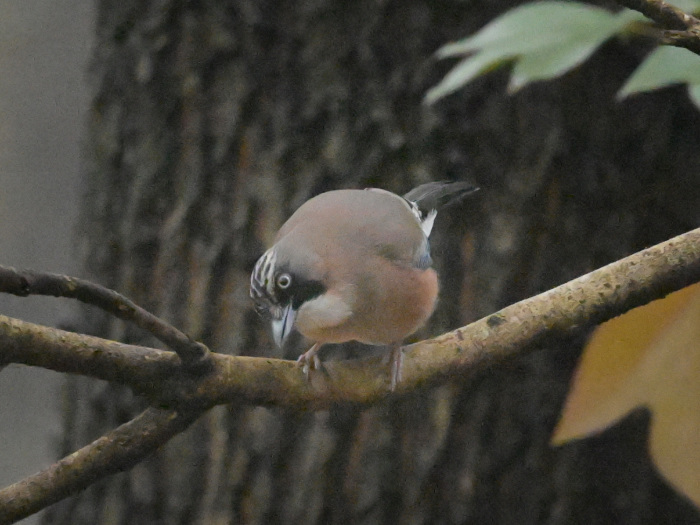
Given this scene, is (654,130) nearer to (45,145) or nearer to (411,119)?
(411,119)

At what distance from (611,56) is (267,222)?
63 cm

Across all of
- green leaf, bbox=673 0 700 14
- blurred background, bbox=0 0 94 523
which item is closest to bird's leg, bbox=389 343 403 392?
green leaf, bbox=673 0 700 14

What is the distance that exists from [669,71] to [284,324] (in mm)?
419

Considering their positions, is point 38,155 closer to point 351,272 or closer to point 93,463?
point 351,272

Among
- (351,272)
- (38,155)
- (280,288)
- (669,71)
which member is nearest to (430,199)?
(351,272)

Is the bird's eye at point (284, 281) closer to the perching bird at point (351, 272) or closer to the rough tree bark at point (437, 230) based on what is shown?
the perching bird at point (351, 272)

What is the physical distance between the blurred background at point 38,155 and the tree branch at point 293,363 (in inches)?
39.2

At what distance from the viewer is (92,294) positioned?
0.49m

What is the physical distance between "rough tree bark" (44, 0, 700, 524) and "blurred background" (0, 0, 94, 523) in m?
0.38

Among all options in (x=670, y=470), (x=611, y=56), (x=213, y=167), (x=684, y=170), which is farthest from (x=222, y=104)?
(x=670, y=470)

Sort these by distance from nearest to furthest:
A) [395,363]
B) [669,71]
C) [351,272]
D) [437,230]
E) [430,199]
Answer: [669,71] < [395,363] < [351,272] < [430,199] < [437,230]

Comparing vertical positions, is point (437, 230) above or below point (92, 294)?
below

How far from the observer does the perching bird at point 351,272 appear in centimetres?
82

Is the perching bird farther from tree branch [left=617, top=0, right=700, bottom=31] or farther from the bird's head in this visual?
tree branch [left=617, top=0, right=700, bottom=31]
